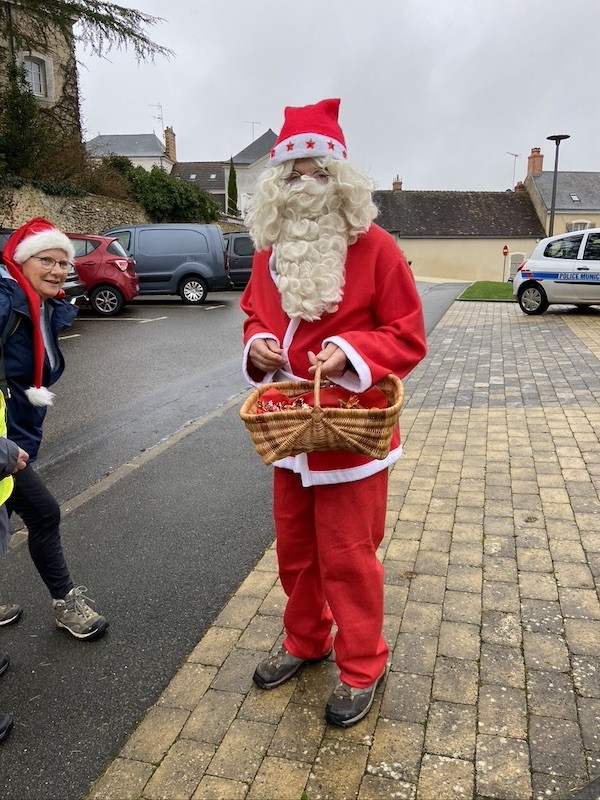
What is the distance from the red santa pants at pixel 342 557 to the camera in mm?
2195

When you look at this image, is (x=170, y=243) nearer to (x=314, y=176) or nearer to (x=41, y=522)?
(x=41, y=522)

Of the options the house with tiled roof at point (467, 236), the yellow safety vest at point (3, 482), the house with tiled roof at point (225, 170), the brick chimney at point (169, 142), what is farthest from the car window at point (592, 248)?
the brick chimney at point (169, 142)

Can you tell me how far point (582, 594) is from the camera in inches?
117

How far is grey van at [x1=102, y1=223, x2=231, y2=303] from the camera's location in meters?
16.1

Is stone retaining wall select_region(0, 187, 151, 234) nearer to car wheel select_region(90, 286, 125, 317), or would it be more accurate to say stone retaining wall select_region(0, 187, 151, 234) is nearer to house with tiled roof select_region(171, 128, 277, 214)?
car wheel select_region(90, 286, 125, 317)

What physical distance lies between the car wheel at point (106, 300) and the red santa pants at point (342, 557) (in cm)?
1237

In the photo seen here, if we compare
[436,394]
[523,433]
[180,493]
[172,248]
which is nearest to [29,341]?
[180,493]

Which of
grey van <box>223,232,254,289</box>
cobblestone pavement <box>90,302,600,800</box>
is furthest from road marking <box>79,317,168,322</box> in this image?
cobblestone pavement <box>90,302,600,800</box>

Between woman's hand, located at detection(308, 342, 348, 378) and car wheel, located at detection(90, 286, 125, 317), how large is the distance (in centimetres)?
1261

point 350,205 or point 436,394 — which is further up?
point 350,205

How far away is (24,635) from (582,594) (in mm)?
2547

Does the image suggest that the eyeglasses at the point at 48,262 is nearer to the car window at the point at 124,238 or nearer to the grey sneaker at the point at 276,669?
the grey sneaker at the point at 276,669

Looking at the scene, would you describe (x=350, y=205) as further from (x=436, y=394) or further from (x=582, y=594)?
(x=436, y=394)

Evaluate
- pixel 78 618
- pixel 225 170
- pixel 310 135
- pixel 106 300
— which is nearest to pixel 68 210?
pixel 106 300
